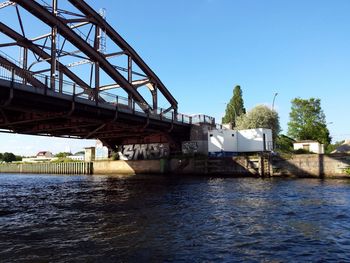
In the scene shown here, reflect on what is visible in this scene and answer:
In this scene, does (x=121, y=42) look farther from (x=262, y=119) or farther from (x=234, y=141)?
(x=262, y=119)

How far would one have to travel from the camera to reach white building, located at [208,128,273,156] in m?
62.9

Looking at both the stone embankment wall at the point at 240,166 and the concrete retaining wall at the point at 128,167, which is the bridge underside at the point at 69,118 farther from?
the stone embankment wall at the point at 240,166

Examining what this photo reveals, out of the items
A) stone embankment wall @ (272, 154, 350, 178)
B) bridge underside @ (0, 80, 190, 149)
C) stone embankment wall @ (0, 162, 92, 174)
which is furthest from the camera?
stone embankment wall @ (0, 162, 92, 174)

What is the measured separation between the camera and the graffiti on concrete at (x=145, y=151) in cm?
7312

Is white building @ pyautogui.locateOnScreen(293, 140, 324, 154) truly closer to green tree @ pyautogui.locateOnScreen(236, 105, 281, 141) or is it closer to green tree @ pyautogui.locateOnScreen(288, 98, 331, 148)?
green tree @ pyautogui.locateOnScreen(236, 105, 281, 141)

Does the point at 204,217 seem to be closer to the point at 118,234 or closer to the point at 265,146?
the point at 118,234

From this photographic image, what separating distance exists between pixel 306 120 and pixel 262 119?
19630 millimetres

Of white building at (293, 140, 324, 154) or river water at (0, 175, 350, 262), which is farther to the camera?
white building at (293, 140, 324, 154)

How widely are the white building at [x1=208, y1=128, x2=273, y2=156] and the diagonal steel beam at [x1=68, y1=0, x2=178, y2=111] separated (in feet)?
66.3

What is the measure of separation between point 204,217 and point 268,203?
7.01 m

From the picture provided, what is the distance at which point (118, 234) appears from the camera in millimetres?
15953

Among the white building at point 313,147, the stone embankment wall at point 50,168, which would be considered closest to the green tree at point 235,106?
the white building at point 313,147

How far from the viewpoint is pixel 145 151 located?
76188mm

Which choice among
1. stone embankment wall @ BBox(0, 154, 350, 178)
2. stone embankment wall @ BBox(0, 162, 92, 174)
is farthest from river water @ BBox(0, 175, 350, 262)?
stone embankment wall @ BBox(0, 162, 92, 174)
